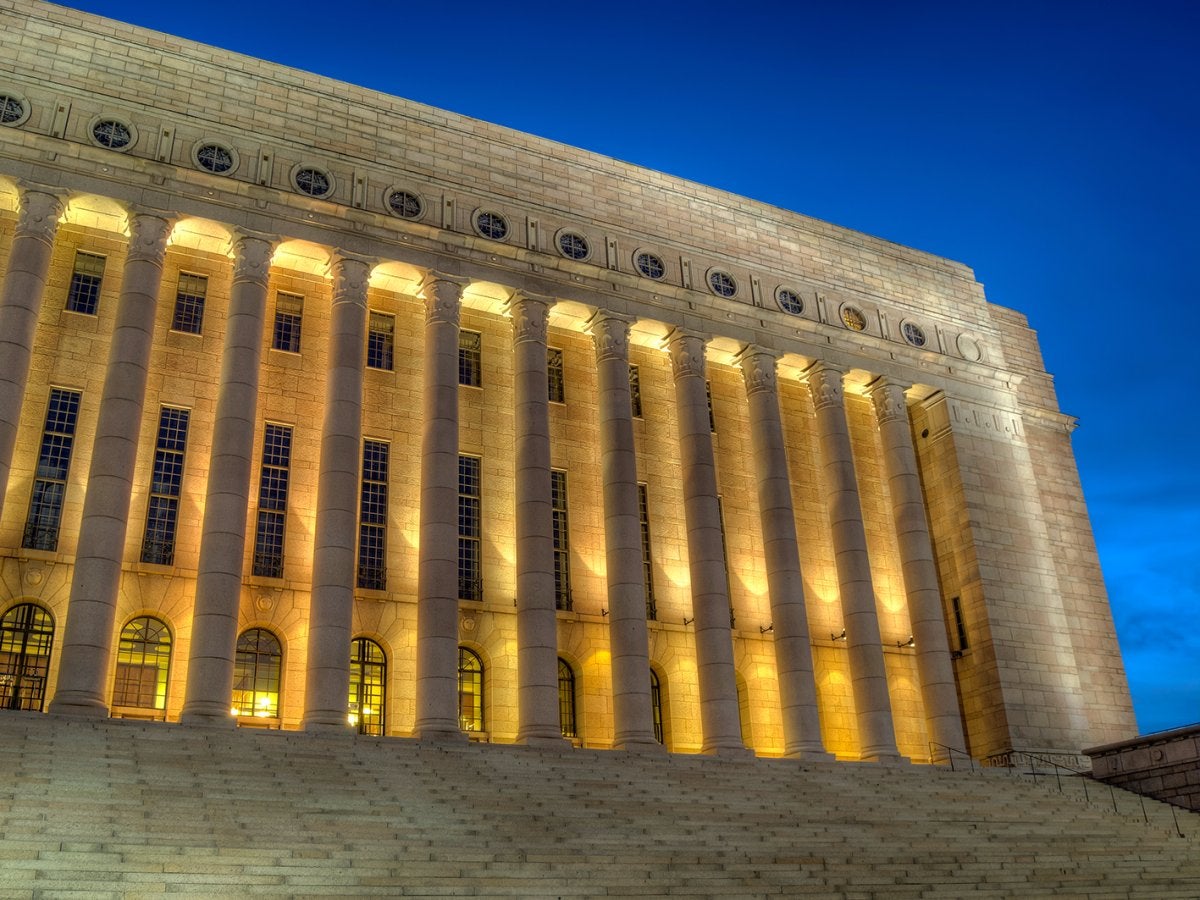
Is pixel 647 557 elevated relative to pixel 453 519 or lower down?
elevated

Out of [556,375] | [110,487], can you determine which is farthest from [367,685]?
[556,375]

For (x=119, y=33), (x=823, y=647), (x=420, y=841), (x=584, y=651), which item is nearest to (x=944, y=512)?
(x=823, y=647)

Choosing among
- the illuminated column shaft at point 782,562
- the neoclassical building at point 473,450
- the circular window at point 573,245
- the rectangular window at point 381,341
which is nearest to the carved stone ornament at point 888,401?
the neoclassical building at point 473,450

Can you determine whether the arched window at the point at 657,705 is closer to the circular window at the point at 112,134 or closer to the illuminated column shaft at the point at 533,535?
the illuminated column shaft at the point at 533,535

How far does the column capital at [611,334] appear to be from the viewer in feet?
123

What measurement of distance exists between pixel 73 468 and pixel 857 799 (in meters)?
22.3

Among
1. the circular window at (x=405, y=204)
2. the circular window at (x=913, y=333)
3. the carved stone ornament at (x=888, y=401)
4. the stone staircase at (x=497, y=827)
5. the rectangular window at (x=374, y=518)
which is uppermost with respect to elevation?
the circular window at (x=405, y=204)

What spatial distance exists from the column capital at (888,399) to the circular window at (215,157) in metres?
23.5

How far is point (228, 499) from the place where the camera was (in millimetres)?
29500

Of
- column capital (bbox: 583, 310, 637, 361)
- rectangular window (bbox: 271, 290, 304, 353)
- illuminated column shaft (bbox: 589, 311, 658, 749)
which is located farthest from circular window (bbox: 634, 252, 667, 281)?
rectangular window (bbox: 271, 290, 304, 353)

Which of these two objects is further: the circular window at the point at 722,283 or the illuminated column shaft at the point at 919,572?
the circular window at the point at 722,283

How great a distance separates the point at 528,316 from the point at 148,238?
37.4 feet

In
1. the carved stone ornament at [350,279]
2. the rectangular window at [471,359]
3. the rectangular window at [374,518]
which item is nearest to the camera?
the rectangular window at [374,518]

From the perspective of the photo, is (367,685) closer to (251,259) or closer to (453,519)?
(453,519)
